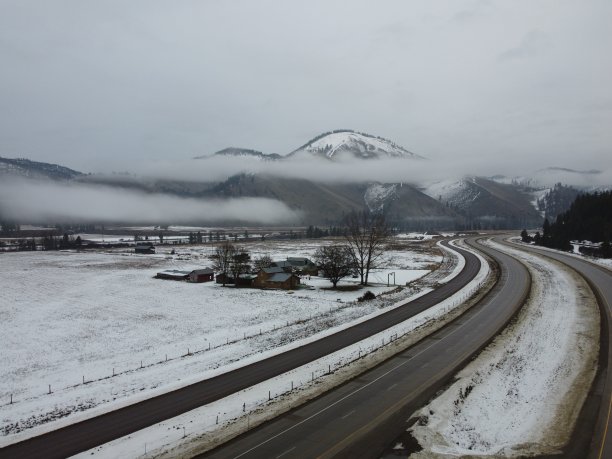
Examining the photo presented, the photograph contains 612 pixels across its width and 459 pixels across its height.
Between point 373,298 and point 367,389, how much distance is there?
123 ft

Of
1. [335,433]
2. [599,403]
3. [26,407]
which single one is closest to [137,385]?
[26,407]

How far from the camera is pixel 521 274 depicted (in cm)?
8838

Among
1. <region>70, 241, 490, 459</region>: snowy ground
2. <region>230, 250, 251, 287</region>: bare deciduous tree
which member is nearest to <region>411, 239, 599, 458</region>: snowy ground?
<region>70, 241, 490, 459</region>: snowy ground

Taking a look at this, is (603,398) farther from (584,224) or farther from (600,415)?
(584,224)

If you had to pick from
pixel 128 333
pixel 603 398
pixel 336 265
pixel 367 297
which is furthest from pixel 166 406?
pixel 336 265

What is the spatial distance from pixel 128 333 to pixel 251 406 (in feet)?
89.9

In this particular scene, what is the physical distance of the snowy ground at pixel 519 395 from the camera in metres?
24.1

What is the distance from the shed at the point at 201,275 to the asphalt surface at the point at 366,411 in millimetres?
63254

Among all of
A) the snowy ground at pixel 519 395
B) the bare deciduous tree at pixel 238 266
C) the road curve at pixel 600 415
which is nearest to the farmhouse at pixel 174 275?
the bare deciduous tree at pixel 238 266

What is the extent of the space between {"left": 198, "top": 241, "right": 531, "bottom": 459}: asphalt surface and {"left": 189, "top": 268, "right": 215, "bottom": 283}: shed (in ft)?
208

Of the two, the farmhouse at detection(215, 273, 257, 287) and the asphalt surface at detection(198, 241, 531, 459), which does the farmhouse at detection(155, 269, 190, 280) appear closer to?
the farmhouse at detection(215, 273, 257, 287)

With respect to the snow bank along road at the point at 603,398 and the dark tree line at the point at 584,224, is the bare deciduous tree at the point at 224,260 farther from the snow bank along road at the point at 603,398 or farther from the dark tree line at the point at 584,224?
the dark tree line at the point at 584,224

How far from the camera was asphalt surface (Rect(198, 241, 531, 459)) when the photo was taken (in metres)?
23.4

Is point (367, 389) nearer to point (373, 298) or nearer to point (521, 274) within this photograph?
point (373, 298)
